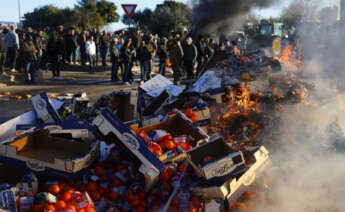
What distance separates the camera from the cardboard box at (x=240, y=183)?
4.17 m

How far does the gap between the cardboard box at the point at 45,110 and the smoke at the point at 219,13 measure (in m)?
11.4

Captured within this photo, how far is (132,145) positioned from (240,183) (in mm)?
1361

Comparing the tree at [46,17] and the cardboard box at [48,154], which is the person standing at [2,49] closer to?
the cardboard box at [48,154]

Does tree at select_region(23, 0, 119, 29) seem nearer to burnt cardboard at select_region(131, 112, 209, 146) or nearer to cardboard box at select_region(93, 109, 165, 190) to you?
burnt cardboard at select_region(131, 112, 209, 146)

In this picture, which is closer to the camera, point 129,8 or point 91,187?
point 91,187

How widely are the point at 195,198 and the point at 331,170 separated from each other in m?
2.59

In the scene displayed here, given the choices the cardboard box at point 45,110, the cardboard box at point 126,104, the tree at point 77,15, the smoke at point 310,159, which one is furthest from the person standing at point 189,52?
the tree at point 77,15

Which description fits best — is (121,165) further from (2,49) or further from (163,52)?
(2,49)

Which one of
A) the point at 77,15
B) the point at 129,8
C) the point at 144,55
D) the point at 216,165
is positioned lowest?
the point at 216,165

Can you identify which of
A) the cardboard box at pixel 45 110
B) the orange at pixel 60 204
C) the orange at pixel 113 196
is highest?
the cardboard box at pixel 45 110

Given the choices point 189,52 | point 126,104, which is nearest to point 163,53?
point 189,52

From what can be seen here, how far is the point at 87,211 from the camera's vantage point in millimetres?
3926

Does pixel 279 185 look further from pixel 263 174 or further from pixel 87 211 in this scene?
pixel 87 211

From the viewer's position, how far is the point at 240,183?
4453 mm
